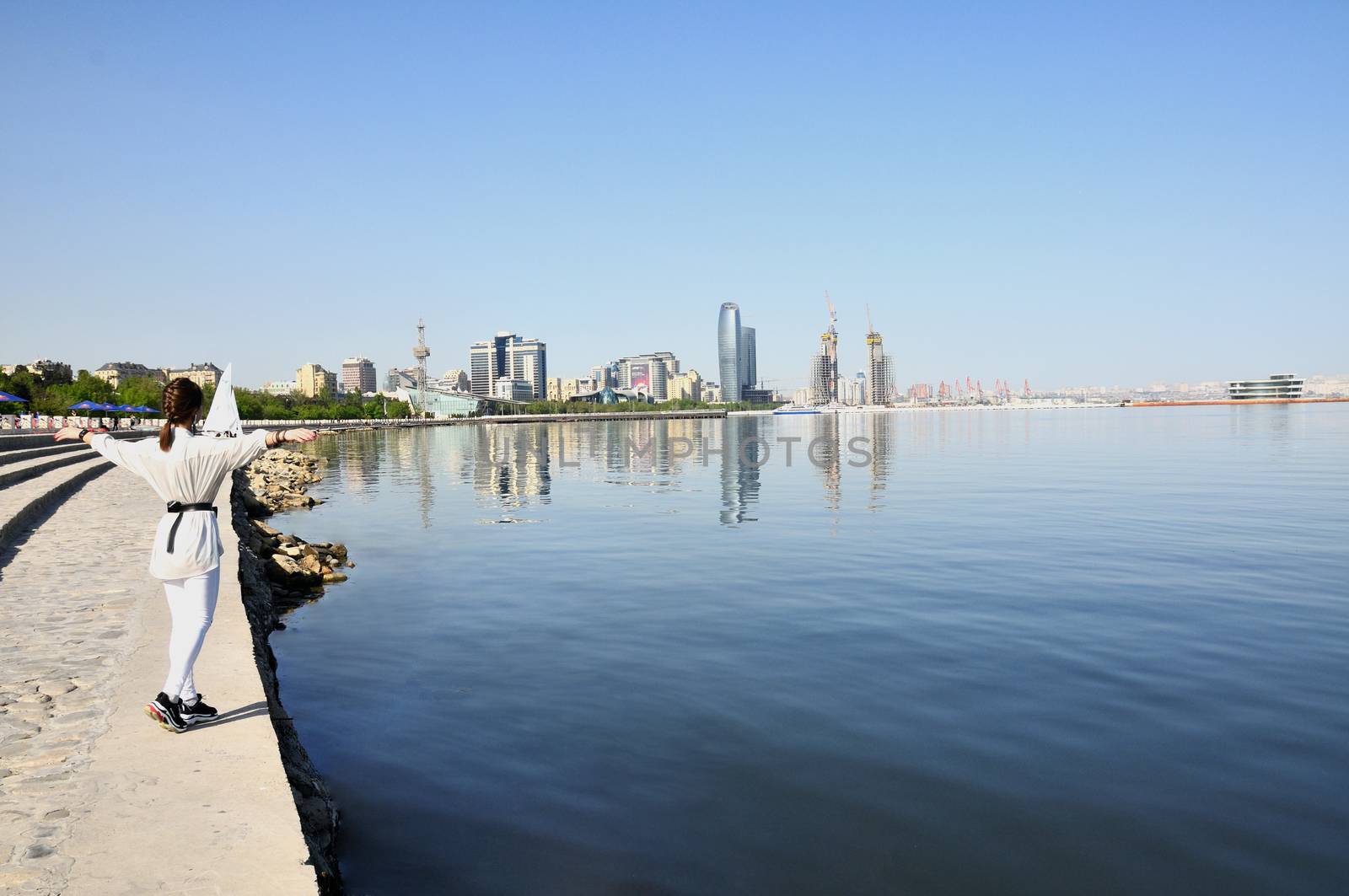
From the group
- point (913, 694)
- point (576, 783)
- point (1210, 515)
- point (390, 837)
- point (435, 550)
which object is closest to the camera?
point (390, 837)

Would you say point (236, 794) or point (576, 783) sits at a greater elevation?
point (236, 794)

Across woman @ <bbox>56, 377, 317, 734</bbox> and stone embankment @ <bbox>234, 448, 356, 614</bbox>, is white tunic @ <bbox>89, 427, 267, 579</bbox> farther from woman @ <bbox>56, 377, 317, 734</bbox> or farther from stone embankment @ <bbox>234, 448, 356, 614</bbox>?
stone embankment @ <bbox>234, 448, 356, 614</bbox>

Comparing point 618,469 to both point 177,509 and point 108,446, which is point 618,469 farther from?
point 108,446

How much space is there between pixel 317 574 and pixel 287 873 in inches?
563

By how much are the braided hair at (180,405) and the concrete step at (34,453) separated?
27030 millimetres

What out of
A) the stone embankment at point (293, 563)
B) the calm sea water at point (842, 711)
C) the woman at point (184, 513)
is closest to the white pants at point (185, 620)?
the woman at point (184, 513)

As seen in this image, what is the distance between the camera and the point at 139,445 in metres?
6.00

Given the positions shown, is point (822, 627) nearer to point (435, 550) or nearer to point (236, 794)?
point (236, 794)

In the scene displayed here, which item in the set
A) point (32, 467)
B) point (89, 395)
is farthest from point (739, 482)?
point (89, 395)

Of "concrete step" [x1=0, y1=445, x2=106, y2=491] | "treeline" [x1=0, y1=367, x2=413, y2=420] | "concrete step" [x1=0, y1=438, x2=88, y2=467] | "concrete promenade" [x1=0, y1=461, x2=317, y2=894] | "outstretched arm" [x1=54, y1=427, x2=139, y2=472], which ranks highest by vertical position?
"treeline" [x1=0, y1=367, x2=413, y2=420]

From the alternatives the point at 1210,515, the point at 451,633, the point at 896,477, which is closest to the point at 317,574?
the point at 451,633

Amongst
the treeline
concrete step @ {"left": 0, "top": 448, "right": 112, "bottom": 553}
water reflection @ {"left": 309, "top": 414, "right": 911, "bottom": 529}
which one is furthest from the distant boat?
the treeline

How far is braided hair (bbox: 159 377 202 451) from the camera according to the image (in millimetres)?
6238

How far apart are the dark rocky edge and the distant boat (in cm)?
224
